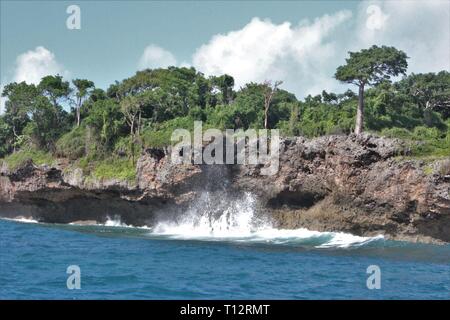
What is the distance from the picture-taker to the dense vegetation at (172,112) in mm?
42781

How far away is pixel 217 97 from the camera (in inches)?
1999

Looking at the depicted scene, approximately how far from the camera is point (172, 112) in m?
47.5

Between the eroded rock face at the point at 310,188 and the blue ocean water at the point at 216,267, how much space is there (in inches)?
72.6

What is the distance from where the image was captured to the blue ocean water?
19000mm

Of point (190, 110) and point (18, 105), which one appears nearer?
point (190, 110)

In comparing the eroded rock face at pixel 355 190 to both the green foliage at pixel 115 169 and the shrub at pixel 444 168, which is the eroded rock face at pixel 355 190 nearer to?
the shrub at pixel 444 168

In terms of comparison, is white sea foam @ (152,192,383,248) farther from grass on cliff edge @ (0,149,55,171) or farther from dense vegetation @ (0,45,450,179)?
grass on cliff edge @ (0,149,55,171)

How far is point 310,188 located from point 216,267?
1391 cm

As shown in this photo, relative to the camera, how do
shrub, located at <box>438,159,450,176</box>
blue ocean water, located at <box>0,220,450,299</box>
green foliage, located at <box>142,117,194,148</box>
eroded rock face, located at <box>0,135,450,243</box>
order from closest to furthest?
blue ocean water, located at <box>0,220,450,299</box>
shrub, located at <box>438,159,450,176</box>
eroded rock face, located at <box>0,135,450,243</box>
green foliage, located at <box>142,117,194,148</box>

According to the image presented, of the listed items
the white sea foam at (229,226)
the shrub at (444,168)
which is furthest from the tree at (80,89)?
the shrub at (444,168)

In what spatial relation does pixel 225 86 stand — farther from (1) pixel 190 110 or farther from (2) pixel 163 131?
(2) pixel 163 131

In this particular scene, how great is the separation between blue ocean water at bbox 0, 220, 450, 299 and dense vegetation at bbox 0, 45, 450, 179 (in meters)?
10.3

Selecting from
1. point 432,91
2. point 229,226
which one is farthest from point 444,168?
point 432,91

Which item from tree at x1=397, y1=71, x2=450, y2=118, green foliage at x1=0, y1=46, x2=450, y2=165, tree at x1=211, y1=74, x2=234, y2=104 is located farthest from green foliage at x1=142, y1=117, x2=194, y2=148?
tree at x1=397, y1=71, x2=450, y2=118
